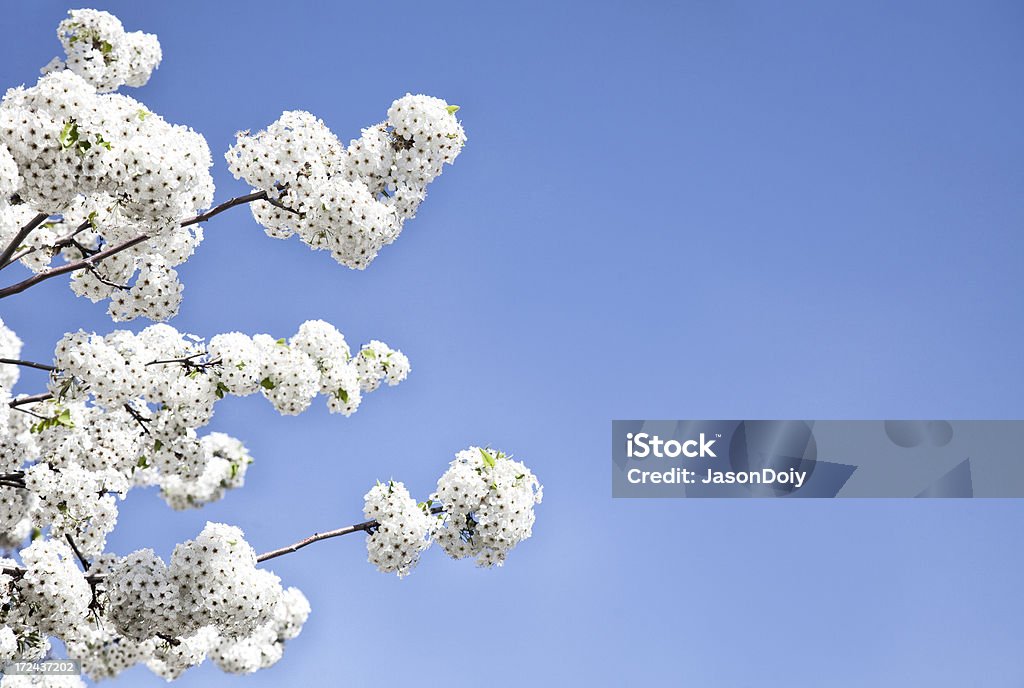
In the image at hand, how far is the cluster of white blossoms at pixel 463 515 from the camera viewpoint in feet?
28.2

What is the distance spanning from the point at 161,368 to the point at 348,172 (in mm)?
2390

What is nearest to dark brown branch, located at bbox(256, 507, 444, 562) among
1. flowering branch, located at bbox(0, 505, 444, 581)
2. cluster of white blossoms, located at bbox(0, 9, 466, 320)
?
flowering branch, located at bbox(0, 505, 444, 581)

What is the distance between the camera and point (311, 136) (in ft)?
25.5

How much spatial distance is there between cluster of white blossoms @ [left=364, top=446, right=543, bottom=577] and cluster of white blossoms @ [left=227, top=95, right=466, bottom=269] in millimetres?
2104

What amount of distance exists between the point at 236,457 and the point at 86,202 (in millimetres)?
3659

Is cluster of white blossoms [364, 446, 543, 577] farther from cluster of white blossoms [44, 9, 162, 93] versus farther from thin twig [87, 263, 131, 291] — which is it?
cluster of white blossoms [44, 9, 162, 93]

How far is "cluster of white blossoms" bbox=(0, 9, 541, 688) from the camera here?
6.95 meters

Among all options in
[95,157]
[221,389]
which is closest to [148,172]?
[95,157]

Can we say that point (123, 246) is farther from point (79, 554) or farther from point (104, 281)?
Result: point (79, 554)

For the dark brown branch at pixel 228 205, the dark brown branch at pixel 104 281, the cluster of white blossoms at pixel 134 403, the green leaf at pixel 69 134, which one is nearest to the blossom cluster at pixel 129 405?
the cluster of white blossoms at pixel 134 403

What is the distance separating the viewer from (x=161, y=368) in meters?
8.45

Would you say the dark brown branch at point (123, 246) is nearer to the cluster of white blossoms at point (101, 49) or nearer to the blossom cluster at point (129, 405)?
the blossom cluster at point (129, 405)

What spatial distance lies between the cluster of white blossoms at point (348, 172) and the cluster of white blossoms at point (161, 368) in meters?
0.02

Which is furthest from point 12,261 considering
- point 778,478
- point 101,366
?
point 778,478
